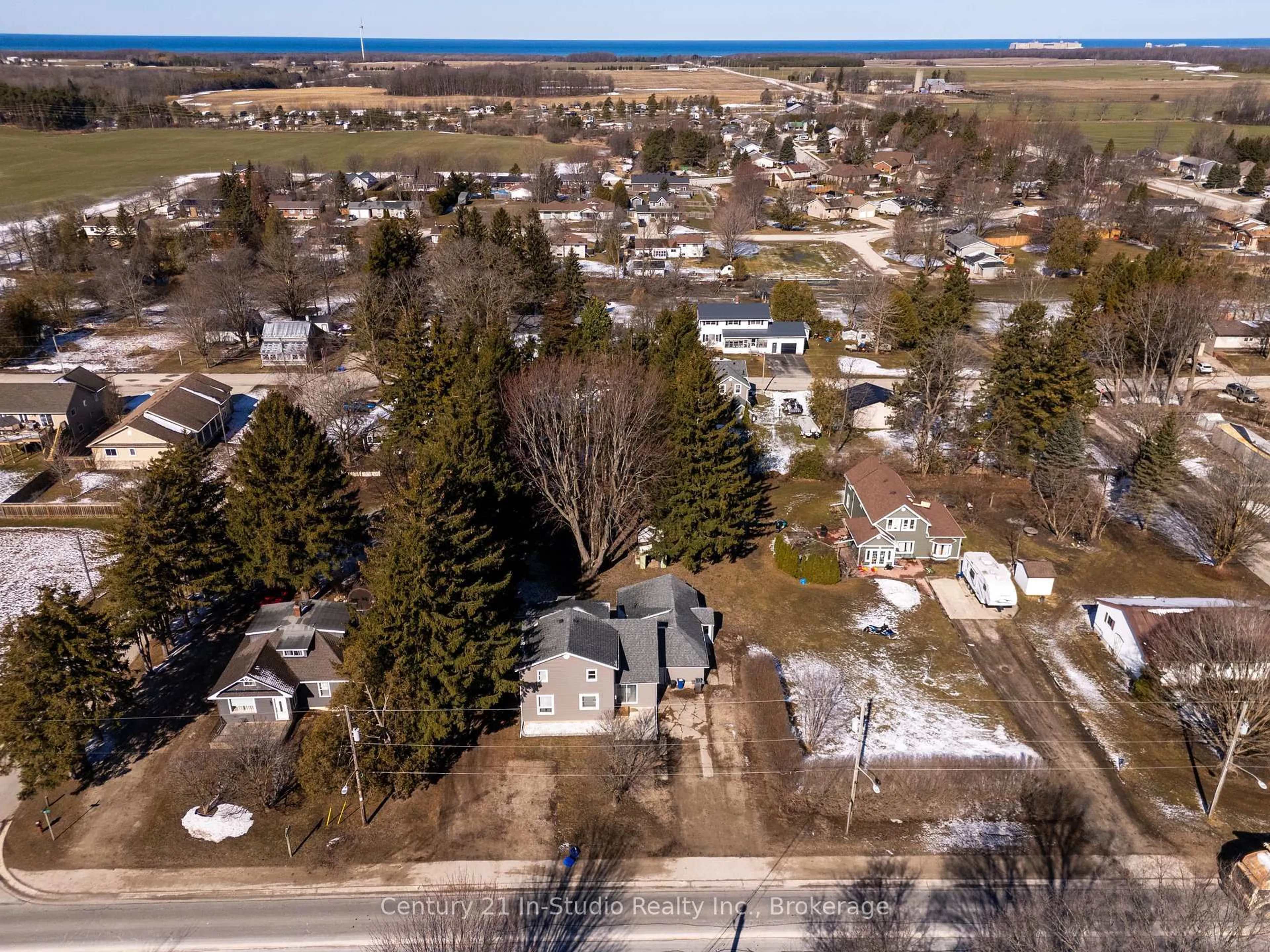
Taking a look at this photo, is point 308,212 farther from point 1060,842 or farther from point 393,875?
point 1060,842

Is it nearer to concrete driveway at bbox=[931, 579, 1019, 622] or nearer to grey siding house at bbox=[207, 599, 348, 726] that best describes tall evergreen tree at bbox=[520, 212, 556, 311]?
concrete driveway at bbox=[931, 579, 1019, 622]

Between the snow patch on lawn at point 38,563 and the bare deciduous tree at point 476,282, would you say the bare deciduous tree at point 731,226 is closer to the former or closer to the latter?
the bare deciduous tree at point 476,282

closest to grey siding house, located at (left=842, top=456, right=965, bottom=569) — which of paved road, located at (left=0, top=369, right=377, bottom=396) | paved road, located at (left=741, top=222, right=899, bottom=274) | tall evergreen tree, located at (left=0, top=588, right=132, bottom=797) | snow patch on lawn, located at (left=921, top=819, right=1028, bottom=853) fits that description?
snow patch on lawn, located at (left=921, top=819, right=1028, bottom=853)

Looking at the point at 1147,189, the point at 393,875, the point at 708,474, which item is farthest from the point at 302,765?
the point at 1147,189

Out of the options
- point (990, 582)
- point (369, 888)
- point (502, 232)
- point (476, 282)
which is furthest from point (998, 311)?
point (369, 888)

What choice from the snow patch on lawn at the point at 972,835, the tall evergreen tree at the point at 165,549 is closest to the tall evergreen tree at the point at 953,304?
the snow patch on lawn at the point at 972,835
